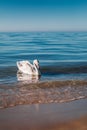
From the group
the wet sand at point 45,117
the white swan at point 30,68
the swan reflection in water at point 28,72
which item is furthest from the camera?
the white swan at point 30,68

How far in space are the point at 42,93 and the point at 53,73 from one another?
5.73 m

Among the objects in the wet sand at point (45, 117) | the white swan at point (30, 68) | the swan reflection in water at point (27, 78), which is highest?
the white swan at point (30, 68)

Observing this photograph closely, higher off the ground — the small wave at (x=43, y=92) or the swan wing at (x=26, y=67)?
the swan wing at (x=26, y=67)

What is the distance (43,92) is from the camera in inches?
421

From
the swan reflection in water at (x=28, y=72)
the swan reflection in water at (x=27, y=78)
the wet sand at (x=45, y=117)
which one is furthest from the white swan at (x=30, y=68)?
the wet sand at (x=45, y=117)

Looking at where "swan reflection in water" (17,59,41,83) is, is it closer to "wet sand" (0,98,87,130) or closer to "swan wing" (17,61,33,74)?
"swan wing" (17,61,33,74)

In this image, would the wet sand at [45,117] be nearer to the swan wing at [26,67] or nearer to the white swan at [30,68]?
the white swan at [30,68]

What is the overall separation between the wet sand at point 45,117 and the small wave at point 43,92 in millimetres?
590

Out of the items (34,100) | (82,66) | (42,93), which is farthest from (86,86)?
(82,66)

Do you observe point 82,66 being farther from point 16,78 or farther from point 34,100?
point 34,100

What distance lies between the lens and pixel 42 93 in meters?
10.5

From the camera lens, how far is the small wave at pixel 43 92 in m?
9.44

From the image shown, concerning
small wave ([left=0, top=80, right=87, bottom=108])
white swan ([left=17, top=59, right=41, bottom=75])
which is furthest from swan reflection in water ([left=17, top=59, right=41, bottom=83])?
small wave ([left=0, top=80, right=87, bottom=108])

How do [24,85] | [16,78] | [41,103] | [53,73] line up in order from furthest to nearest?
[53,73], [16,78], [24,85], [41,103]
